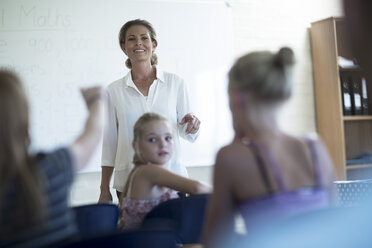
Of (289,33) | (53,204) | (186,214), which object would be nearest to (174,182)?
(186,214)

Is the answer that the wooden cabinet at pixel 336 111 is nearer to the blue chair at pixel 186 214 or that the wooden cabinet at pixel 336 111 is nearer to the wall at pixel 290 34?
the wall at pixel 290 34

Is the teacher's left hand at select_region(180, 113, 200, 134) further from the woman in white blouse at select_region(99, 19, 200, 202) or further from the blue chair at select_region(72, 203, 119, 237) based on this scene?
the blue chair at select_region(72, 203, 119, 237)

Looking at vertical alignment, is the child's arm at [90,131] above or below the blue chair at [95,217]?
above

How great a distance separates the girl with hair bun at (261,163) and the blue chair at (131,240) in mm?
135

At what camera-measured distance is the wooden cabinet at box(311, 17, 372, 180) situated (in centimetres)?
434

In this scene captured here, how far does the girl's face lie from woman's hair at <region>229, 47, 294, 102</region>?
2.66 ft

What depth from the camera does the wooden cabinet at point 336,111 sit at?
4341 millimetres

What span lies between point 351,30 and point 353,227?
3.05ft

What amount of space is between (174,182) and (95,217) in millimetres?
346

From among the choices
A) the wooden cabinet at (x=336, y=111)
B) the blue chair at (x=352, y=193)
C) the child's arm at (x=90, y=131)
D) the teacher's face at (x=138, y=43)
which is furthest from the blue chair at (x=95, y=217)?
the wooden cabinet at (x=336, y=111)

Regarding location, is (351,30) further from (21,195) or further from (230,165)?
(21,195)

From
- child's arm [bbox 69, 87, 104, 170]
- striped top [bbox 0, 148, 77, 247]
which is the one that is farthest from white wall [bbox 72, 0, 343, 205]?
striped top [bbox 0, 148, 77, 247]

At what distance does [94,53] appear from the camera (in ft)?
12.4

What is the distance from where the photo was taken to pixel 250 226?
1.08m
